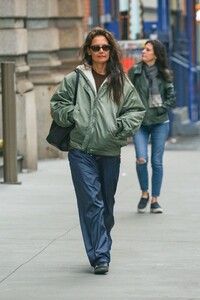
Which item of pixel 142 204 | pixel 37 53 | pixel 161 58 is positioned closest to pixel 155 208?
pixel 142 204

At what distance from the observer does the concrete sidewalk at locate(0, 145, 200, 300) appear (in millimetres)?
7988

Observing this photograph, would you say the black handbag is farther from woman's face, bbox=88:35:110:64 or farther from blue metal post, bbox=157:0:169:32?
blue metal post, bbox=157:0:169:32

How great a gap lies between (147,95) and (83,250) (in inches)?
115

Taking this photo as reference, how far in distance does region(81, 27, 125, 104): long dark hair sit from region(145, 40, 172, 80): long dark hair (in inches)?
135

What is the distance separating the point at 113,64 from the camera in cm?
866

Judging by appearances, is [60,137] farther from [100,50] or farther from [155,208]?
[155,208]

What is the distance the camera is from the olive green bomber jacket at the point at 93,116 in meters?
8.48

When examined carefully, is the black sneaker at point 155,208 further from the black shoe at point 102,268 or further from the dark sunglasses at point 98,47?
the dark sunglasses at point 98,47

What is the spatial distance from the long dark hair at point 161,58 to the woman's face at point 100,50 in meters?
3.52

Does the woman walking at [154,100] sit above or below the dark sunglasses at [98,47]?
below

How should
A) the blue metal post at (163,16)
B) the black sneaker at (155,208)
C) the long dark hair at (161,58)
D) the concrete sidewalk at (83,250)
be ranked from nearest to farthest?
the concrete sidewalk at (83,250)
the long dark hair at (161,58)
the black sneaker at (155,208)
the blue metal post at (163,16)

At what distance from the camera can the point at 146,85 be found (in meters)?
12.1

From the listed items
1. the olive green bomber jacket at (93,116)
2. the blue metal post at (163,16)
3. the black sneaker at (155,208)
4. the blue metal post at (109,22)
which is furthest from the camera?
the blue metal post at (109,22)

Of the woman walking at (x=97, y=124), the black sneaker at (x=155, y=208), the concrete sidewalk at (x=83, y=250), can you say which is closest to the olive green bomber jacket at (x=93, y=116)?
the woman walking at (x=97, y=124)
